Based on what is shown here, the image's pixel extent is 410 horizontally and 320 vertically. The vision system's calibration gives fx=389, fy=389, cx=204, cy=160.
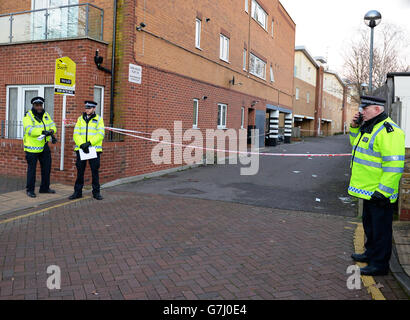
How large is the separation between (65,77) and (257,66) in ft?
50.4

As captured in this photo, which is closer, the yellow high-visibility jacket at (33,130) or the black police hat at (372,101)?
the black police hat at (372,101)

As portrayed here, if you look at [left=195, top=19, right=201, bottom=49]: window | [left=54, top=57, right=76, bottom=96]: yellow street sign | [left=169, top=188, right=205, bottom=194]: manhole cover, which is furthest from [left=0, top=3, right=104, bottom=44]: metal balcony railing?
[left=195, top=19, right=201, bottom=49]: window

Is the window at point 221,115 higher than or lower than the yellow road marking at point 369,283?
higher

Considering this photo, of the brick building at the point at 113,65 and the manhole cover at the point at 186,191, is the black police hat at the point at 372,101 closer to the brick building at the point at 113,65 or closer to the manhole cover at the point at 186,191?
the manhole cover at the point at 186,191

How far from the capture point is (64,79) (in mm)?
8781

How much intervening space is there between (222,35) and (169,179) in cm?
850

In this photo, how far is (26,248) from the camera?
16.8ft

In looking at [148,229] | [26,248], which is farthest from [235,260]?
[26,248]

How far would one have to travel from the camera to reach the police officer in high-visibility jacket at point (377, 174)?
440 cm

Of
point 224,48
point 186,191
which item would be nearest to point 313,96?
point 224,48

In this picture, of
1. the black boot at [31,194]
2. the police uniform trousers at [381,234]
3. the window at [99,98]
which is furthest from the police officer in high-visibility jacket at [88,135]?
the police uniform trousers at [381,234]

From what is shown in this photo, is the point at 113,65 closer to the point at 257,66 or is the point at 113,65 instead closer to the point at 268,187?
the point at 268,187

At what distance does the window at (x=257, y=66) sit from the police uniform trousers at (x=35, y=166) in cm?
1474
